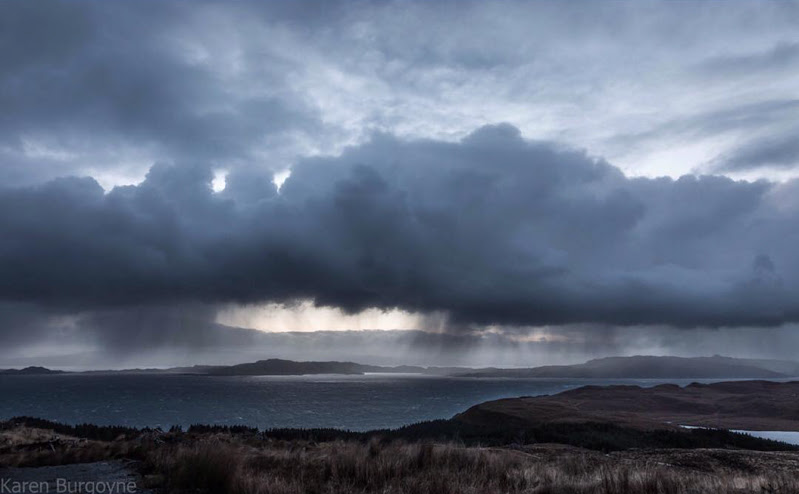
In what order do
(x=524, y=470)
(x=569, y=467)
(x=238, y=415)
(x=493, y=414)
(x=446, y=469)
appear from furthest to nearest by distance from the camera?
(x=238, y=415)
(x=493, y=414)
(x=569, y=467)
(x=524, y=470)
(x=446, y=469)

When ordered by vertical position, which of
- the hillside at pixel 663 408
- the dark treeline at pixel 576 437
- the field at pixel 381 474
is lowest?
the hillside at pixel 663 408

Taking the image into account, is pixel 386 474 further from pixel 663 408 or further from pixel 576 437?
pixel 663 408

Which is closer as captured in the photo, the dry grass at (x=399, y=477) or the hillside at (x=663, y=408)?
the dry grass at (x=399, y=477)

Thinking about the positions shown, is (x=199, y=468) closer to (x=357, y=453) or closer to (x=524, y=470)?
(x=357, y=453)

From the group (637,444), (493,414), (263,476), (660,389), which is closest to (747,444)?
(637,444)

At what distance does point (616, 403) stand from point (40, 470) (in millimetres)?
84975

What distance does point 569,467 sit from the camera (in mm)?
13500

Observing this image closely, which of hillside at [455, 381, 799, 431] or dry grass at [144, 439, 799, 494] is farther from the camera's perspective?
hillside at [455, 381, 799, 431]

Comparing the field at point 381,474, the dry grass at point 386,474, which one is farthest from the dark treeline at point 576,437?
the dry grass at point 386,474

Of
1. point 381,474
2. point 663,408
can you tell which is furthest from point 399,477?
point 663,408

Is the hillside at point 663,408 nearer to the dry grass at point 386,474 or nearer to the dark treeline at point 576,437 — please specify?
the dark treeline at point 576,437

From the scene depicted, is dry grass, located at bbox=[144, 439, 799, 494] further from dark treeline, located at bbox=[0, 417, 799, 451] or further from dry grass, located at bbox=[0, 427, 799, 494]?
dark treeline, located at bbox=[0, 417, 799, 451]

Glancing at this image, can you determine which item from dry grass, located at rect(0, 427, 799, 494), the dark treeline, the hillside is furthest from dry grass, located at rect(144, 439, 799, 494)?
the hillside

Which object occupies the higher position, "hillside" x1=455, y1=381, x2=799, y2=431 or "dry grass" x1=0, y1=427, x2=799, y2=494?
"dry grass" x1=0, y1=427, x2=799, y2=494
